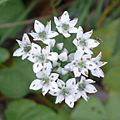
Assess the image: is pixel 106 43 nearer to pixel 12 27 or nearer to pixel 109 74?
pixel 109 74

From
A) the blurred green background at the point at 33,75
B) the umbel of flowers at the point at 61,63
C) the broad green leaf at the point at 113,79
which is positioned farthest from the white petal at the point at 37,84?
the broad green leaf at the point at 113,79

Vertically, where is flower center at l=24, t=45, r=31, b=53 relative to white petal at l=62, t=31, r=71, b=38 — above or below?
below

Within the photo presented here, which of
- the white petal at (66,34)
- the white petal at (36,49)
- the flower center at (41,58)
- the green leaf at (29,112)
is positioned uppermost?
the white petal at (66,34)

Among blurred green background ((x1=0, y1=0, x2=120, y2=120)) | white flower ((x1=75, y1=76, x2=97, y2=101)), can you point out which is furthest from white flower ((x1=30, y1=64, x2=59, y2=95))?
blurred green background ((x1=0, y1=0, x2=120, y2=120))

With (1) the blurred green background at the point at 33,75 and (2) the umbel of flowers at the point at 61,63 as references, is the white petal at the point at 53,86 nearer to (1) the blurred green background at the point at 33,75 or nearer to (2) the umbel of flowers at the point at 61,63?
(2) the umbel of flowers at the point at 61,63

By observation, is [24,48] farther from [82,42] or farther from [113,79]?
[113,79]

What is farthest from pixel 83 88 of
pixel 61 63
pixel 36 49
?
pixel 36 49

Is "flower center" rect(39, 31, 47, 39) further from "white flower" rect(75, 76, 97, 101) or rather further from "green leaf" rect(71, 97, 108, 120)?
"green leaf" rect(71, 97, 108, 120)
